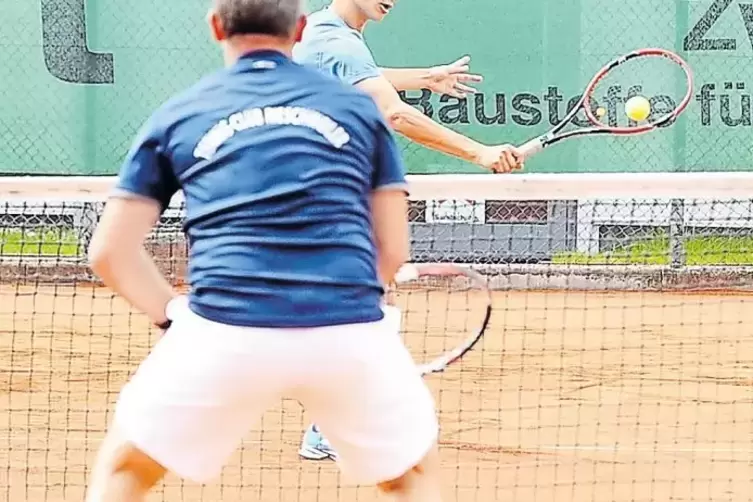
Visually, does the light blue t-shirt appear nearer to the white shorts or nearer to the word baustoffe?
the white shorts

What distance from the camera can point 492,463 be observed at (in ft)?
17.7

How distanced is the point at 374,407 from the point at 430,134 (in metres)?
2.41

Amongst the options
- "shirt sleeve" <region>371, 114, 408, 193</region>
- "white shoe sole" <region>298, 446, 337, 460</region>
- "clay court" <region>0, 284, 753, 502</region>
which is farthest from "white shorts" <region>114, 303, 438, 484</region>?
"white shoe sole" <region>298, 446, 337, 460</region>

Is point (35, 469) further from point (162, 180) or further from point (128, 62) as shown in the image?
point (128, 62)

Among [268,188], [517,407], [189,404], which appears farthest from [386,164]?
[517,407]

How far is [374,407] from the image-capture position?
2.52 metres

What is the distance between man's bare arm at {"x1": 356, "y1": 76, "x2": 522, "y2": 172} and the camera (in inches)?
186

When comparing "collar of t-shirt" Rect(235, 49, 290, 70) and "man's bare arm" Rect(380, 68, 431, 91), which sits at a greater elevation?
"man's bare arm" Rect(380, 68, 431, 91)

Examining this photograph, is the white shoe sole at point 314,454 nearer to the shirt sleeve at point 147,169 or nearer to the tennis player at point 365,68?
the tennis player at point 365,68

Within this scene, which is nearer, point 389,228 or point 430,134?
point 389,228

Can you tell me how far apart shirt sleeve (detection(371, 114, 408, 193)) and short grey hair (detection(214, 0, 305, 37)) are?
235 mm

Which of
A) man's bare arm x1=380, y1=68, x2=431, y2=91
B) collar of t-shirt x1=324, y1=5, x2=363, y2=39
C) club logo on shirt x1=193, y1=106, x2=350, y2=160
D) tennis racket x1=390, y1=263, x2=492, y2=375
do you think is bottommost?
club logo on shirt x1=193, y1=106, x2=350, y2=160

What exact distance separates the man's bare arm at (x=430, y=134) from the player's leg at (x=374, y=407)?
219 cm

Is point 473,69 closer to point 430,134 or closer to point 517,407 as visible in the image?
point 517,407
